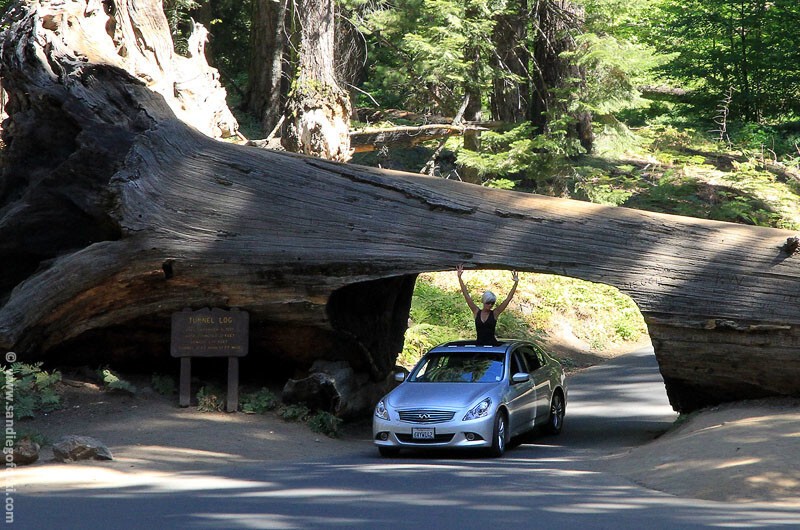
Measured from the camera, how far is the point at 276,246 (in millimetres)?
13047

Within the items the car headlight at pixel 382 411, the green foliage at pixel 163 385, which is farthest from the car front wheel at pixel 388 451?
the green foliage at pixel 163 385

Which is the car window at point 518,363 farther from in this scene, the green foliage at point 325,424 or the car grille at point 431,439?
the green foliage at point 325,424

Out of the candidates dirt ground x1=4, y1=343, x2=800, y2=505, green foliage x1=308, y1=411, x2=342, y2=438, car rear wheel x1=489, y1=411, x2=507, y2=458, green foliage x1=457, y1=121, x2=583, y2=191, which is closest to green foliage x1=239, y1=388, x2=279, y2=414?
dirt ground x1=4, y1=343, x2=800, y2=505

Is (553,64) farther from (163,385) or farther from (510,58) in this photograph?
(163,385)

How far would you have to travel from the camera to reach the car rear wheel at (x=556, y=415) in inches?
554

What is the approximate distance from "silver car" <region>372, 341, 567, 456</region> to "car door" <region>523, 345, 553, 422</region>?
2cm

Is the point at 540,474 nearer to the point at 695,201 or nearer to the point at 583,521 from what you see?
the point at 583,521

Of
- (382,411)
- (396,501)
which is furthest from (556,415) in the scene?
(396,501)

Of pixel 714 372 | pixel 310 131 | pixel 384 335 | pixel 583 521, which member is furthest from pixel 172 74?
pixel 583 521

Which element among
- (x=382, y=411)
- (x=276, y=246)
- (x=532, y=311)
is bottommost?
(x=532, y=311)

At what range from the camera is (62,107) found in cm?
1415

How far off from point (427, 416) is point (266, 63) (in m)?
Answer: 23.0

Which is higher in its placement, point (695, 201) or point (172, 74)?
point (172, 74)

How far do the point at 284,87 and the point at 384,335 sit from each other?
17.3 m
